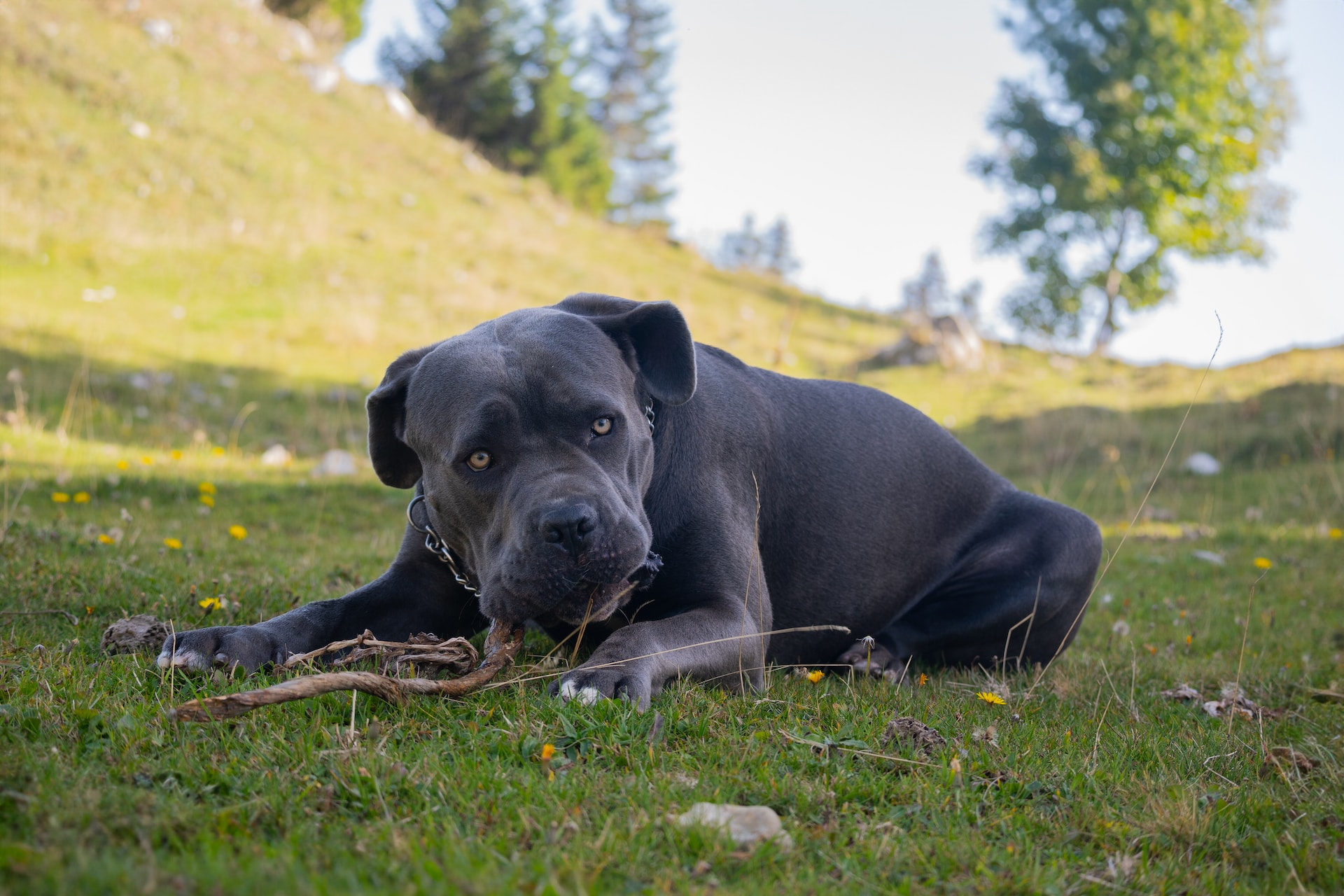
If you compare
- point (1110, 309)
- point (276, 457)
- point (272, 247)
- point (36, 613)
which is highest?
point (1110, 309)

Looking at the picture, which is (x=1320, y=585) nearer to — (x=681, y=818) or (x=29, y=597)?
(x=681, y=818)

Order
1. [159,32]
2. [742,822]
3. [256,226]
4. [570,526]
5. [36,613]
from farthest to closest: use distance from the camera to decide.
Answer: [159,32] → [256,226] → [36,613] → [570,526] → [742,822]

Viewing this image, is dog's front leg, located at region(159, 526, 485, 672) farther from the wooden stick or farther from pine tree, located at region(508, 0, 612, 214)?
pine tree, located at region(508, 0, 612, 214)

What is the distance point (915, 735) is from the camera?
2832mm

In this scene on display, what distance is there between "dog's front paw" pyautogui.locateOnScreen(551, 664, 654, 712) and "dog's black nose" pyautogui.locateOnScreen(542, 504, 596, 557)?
375mm

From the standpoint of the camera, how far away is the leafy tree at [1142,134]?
24125mm

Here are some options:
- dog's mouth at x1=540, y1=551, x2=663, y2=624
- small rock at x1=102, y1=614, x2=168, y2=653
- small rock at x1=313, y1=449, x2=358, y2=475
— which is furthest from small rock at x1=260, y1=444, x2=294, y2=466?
dog's mouth at x1=540, y1=551, x2=663, y2=624

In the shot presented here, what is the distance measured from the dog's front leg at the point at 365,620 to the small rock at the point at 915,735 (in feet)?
6.17

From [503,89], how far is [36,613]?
37.0 m

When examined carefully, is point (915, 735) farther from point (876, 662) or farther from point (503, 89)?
point (503, 89)

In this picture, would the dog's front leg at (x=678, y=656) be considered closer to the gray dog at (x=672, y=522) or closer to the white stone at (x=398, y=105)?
the gray dog at (x=672, y=522)

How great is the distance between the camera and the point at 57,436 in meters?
7.86

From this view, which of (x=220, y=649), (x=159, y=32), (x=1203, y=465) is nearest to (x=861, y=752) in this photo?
(x=220, y=649)

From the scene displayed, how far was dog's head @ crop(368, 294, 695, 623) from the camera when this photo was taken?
3080 mm
